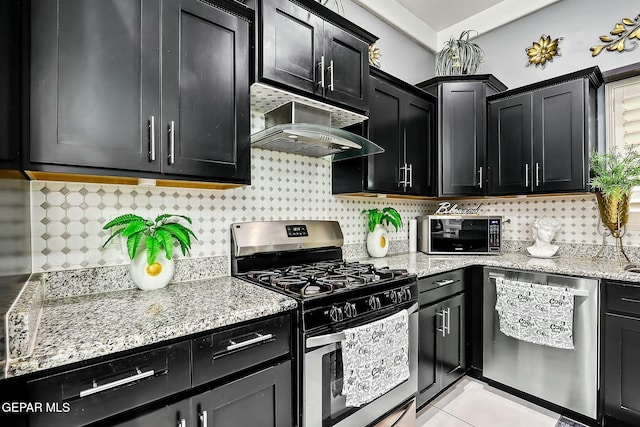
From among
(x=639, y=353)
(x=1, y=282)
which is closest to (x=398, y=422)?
(x=639, y=353)

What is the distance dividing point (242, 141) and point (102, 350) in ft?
3.36

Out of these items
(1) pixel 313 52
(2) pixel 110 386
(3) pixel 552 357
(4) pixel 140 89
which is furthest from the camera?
(3) pixel 552 357

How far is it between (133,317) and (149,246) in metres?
0.37

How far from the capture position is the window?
7.64 ft

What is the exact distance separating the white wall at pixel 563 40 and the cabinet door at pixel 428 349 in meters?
2.32

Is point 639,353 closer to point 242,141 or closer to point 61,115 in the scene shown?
point 242,141

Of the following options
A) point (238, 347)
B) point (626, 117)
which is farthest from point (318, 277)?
point (626, 117)

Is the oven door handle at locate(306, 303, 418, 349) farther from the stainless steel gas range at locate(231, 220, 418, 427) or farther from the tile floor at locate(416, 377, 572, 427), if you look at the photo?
the tile floor at locate(416, 377, 572, 427)

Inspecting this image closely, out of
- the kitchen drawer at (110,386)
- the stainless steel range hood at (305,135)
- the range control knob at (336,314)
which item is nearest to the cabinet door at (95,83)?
the stainless steel range hood at (305,135)

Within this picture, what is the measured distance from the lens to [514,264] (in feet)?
7.25

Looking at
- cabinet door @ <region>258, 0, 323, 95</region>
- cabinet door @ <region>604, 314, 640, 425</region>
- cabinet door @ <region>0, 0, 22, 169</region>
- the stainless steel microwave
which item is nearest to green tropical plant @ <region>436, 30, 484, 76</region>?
the stainless steel microwave

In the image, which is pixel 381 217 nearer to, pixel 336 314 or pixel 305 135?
pixel 305 135

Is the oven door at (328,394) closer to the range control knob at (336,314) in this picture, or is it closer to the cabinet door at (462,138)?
the range control knob at (336,314)

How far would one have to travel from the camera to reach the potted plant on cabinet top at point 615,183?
2.13m
